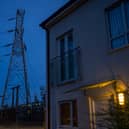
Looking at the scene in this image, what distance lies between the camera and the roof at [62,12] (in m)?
14.7

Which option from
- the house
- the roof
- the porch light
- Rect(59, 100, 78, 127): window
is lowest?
Rect(59, 100, 78, 127): window

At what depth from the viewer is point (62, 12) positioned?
15734 millimetres

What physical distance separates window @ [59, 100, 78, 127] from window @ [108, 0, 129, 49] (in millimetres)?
4364

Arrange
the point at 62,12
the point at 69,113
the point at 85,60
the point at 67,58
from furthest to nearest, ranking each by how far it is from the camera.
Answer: the point at 62,12 < the point at 67,58 < the point at 69,113 < the point at 85,60


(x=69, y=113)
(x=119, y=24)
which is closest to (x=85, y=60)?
(x=119, y=24)

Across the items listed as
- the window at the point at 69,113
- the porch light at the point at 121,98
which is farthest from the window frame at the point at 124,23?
the window at the point at 69,113

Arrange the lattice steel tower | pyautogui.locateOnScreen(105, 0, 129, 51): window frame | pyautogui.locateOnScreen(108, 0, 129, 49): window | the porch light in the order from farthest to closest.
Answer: the lattice steel tower < pyautogui.locateOnScreen(108, 0, 129, 49): window < pyautogui.locateOnScreen(105, 0, 129, 51): window frame < the porch light

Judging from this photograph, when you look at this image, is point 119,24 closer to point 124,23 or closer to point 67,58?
point 124,23

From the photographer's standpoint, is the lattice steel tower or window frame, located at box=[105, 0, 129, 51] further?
the lattice steel tower

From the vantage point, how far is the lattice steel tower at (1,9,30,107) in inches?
1797

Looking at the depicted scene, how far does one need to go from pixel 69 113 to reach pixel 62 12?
20.9 ft

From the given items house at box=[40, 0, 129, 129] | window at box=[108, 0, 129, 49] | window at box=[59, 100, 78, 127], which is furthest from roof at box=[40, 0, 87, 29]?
window at box=[59, 100, 78, 127]

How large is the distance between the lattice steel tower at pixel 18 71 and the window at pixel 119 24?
34256 millimetres

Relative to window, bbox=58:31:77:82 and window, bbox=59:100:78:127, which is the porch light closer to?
window, bbox=59:100:78:127
